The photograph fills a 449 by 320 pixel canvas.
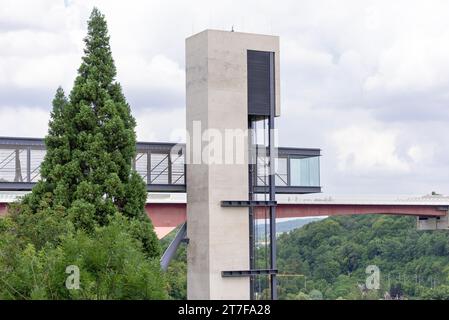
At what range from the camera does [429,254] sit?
122m

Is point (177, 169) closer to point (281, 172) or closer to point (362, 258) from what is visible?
point (281, 172)

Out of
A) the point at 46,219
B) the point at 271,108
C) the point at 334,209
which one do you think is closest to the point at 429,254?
the point at 334,209

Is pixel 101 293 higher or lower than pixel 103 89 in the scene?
lower

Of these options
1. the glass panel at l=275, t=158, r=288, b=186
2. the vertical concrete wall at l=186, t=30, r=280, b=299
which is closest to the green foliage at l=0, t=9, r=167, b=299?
the vertical concrete wall at l=186, t=30, r=280, b=299

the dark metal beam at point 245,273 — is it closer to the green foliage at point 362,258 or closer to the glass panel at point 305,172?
the glass panel at point 305,172

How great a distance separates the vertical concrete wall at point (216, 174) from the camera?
3941cm

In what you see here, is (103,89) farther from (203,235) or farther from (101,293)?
(101,293)

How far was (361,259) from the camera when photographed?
12619 centimetres

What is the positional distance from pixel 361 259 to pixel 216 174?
88.9 m

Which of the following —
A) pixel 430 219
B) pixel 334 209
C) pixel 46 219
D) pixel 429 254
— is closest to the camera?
pixel 46 219

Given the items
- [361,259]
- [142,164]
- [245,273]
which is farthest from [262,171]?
[361,259]

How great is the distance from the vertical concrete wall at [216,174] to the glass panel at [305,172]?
460cm

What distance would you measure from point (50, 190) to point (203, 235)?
19.4 feet
